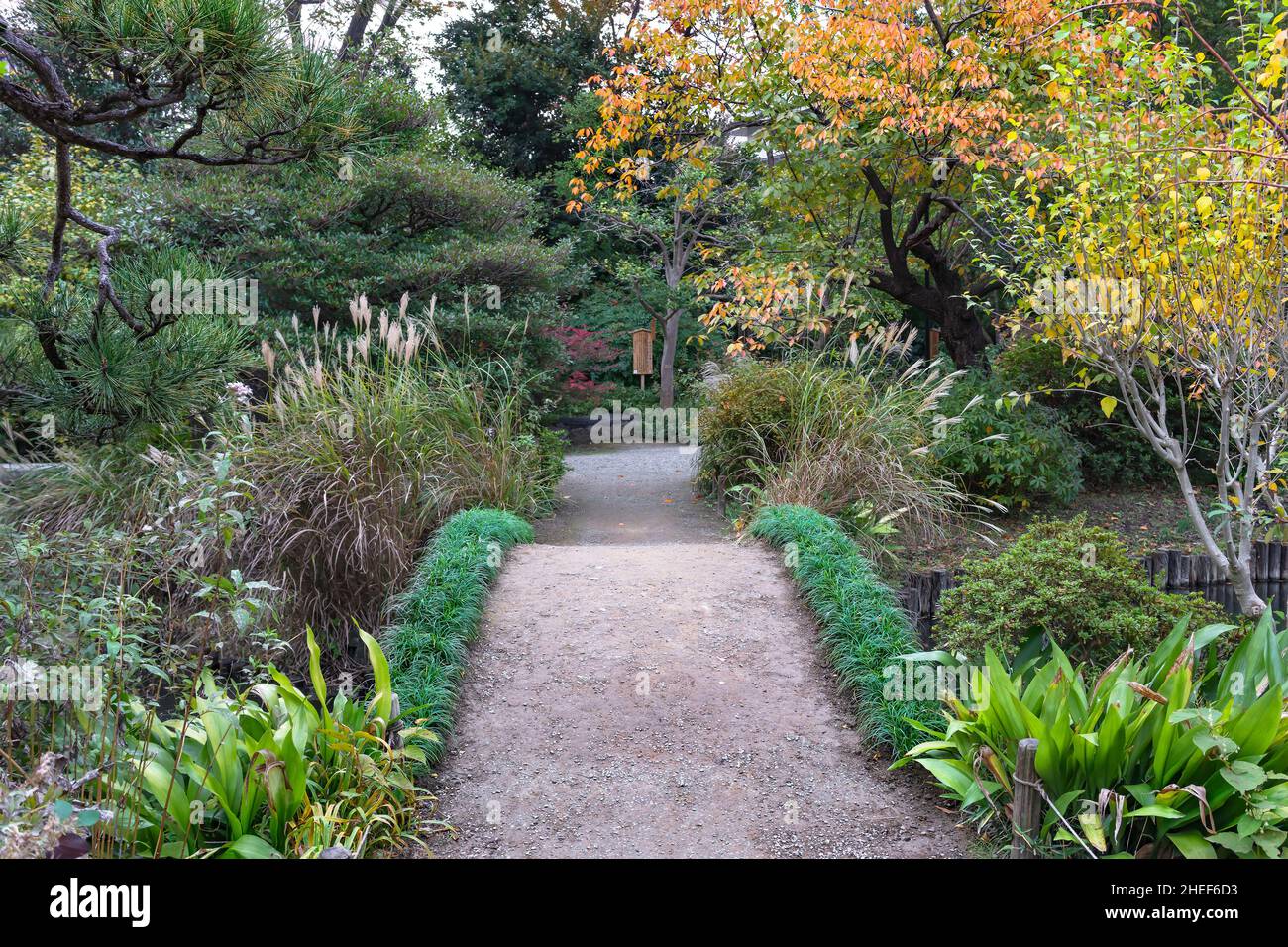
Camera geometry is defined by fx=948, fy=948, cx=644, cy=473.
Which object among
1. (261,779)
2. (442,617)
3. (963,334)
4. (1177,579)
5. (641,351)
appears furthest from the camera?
(641,351)

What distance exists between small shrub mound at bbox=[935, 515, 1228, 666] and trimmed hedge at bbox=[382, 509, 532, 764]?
239 centimetres

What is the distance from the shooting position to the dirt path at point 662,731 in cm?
362

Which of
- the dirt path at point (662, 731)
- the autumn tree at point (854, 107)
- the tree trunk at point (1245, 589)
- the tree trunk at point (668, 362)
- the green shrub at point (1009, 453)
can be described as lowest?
the dirt path at point (662, 731)

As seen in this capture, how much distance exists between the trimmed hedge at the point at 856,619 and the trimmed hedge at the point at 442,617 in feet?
6.11

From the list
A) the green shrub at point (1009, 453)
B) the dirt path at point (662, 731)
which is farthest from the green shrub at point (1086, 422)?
the dirt path at point (662, 731)

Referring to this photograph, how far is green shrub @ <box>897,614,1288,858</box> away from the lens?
3096 mm

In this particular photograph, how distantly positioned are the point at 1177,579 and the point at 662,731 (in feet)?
16.1

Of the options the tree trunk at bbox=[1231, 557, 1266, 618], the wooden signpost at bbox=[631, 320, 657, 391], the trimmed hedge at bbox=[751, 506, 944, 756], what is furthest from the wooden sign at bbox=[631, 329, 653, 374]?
the tree trunk at bbox=[1231, 557, 1266, 618]

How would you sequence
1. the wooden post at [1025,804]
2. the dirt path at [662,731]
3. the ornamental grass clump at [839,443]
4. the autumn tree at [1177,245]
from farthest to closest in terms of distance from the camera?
1. the ornamental grass clump at [839,443]
2. the autumn tree at [1177,245]
3. the dirt path at [662,731]
4. the wooden post at [1025,804]

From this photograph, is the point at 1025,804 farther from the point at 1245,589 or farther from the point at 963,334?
A: the point at 963,334

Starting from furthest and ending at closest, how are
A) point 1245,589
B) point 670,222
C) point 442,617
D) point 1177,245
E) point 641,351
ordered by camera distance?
1. point 670,222
2. point 641,351
3. point 1245,589
4. point 442,617
5. point 1177,245

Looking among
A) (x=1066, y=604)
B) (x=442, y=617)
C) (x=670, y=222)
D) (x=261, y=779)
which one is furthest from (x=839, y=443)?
(x=670, y=222)

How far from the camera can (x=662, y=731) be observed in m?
4.27

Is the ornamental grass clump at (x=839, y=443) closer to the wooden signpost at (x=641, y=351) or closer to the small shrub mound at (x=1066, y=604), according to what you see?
the small shrub mound at (x=1066, y=604)
